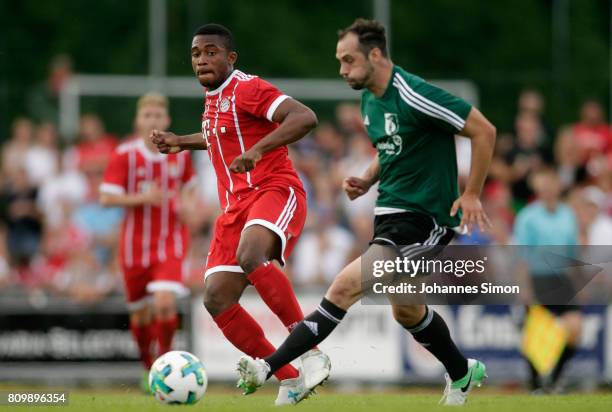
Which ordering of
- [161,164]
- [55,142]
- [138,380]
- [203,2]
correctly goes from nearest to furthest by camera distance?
[161,164] < [138,380] < [55,142] < [203,2]

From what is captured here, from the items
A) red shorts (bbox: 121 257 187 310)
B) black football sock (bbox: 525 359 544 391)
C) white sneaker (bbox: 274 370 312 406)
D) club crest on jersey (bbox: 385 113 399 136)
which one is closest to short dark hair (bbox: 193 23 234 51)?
club crest on jersey (bbox: 385 113 399 136)

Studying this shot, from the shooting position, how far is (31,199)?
18.0 m

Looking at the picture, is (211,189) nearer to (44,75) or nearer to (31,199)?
(31,199)

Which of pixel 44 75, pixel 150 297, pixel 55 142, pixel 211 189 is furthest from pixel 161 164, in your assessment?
pixel 44 75

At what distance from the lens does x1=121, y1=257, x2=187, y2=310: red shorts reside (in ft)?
40.1

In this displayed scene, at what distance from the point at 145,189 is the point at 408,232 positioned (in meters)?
4.18

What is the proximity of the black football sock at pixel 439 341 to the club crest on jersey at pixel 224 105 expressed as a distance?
199 centimetres

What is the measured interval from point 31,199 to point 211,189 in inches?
101

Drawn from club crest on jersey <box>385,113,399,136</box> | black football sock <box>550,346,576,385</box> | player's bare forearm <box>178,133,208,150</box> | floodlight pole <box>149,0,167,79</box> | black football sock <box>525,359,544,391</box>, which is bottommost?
black football sock <box>525,359,544,391</box>

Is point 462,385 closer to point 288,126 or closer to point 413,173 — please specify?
point 413,173

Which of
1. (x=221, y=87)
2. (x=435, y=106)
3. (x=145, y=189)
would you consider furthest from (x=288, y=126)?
(x=145, y=189)

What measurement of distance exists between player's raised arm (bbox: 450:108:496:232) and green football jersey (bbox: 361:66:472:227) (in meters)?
0.18
